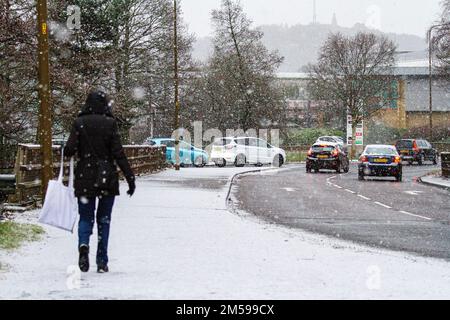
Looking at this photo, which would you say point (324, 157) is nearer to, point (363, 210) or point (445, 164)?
point (445, 164)

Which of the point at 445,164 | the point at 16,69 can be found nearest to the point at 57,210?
the point at 16,69

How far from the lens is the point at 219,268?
875 cm

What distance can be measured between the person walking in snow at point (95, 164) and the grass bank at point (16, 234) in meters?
2.13

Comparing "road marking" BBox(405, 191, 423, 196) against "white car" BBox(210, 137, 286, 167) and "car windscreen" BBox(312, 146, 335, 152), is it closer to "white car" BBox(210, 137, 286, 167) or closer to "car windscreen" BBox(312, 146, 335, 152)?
"car windscreen" BBox(312, 146, 335, 152)

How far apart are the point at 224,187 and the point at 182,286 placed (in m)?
17.4

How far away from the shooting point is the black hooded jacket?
26.6 ft

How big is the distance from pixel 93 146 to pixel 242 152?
38717 mm

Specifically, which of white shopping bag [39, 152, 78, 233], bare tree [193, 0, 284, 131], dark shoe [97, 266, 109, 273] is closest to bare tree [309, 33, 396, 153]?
bare tree [193, 0, 284, 131]

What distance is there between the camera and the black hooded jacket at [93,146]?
810 centimetres

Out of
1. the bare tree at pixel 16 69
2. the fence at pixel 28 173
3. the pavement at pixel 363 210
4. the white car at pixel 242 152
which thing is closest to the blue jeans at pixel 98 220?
the pavement at pixel 363 210

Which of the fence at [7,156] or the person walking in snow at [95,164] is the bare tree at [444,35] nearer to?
the fence at [7,156]
